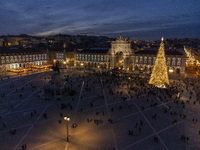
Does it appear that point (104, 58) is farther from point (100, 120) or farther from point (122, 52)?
point (100, 120)

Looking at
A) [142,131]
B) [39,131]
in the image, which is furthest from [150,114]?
[39,131]

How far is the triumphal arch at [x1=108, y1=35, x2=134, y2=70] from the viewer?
60.5 meters

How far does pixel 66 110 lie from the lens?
2514 cm

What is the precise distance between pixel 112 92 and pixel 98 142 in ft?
54.4

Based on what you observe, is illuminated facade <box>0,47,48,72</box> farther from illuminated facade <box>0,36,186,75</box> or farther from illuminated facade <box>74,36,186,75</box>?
illuminated facade <box>74,36,186,75</box>

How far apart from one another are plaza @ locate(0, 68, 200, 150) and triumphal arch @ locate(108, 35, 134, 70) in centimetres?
2739

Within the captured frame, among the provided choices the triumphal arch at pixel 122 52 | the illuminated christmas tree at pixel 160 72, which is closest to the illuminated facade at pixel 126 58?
the triumphal arch at pixel 122 52

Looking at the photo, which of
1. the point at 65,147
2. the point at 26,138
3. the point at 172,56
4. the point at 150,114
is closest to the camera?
the point at 65,147

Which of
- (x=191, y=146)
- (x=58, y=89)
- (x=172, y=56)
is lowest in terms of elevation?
(x=191, y=146)

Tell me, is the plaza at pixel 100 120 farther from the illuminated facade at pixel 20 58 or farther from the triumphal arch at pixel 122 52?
the illuminated facade at pixel 20 58

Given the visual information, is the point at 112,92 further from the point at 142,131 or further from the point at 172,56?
the point at 172,56

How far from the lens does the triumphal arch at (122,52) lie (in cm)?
6047

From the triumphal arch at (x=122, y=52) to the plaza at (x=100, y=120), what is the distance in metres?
27.4

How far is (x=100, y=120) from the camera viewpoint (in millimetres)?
21812
